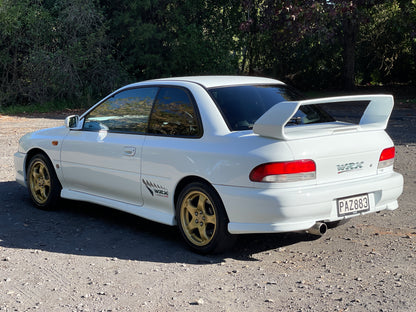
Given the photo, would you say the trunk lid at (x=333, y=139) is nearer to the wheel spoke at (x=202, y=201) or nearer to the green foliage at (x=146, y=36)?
the wheel spoke at (x=202, y=201)

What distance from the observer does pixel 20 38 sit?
2194cm

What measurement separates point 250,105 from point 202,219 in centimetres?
114

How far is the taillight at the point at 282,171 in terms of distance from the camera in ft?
15.9

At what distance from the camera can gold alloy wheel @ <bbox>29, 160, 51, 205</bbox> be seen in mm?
7148

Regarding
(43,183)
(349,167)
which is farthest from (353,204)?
(43,183)

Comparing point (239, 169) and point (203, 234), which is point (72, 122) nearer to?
point (203, 234)

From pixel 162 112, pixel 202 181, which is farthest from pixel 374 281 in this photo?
pixel 162 112

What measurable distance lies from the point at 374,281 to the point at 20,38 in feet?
65.0

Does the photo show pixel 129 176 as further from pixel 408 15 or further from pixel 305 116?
pixel 408 15

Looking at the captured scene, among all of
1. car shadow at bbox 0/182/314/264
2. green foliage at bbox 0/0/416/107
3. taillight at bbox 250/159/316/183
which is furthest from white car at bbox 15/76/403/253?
green foliage at bbox 0/0/416/107

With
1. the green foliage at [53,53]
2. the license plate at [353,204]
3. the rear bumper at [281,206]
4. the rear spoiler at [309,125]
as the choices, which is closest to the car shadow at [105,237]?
the rear bumper at [281,206]

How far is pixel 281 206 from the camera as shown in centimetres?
484

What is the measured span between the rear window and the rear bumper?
2.24 ft

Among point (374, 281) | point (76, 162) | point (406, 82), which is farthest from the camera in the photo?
point (406, 82)
